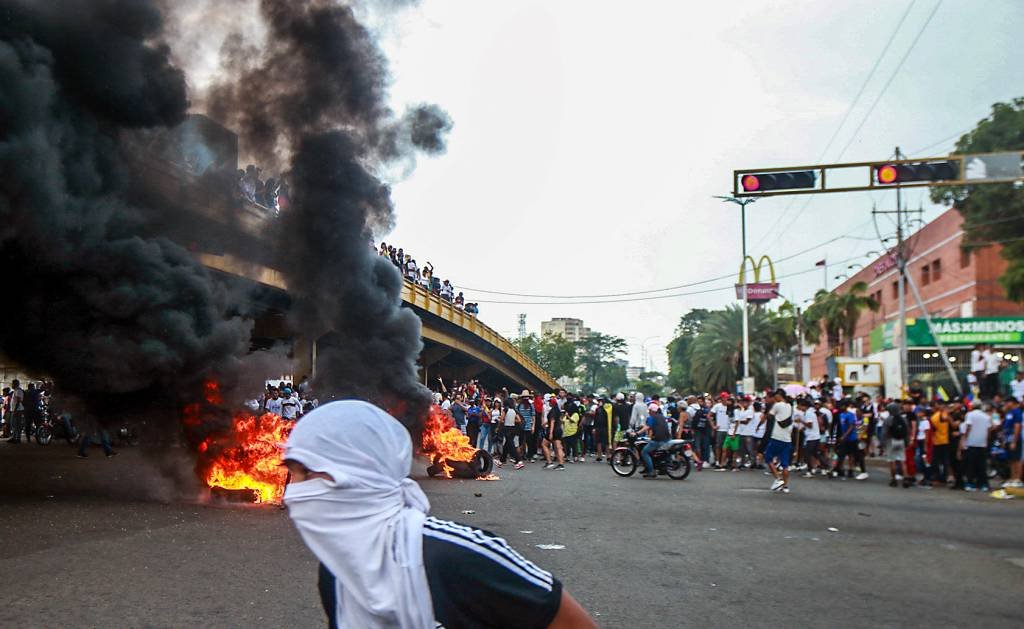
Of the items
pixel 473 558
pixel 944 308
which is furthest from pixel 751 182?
pixel 944 308

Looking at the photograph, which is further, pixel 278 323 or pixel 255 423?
pixel 278 323

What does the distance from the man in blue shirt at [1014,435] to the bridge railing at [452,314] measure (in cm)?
1429

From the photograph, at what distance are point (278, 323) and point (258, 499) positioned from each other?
50.5 ft

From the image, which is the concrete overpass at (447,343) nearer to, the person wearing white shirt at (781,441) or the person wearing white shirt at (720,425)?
the person wearing white shirt at (720,425)

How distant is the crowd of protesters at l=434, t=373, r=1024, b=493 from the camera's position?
1514cm

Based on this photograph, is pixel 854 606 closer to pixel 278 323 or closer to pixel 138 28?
pixel 138 28

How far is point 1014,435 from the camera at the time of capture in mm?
13938

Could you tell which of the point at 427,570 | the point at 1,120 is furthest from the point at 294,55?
the point at 427,570

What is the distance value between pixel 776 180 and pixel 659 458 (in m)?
5.96

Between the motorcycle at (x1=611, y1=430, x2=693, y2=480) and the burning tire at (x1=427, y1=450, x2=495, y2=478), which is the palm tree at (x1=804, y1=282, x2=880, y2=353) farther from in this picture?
the burning tire at (x1=427, y1=450, x2=495, y2=478)

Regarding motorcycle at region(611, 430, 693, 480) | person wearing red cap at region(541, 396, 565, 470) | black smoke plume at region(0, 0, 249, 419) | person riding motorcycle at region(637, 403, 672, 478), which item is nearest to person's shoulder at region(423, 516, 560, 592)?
black smoke plume at region(0, 0, 249, 419)

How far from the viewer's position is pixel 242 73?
51.6 ft

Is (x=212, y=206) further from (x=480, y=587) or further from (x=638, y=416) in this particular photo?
(x=480, y=587)

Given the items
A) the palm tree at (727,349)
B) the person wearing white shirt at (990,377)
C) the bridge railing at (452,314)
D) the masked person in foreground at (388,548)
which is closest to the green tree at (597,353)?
the palm tree at (727,349)
